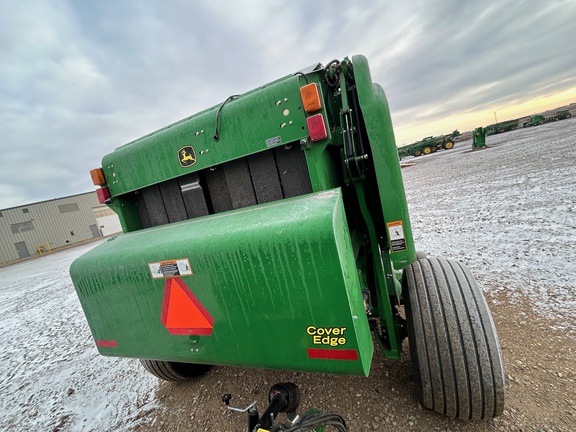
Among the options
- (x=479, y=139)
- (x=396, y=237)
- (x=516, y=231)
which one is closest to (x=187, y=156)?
(x=396, y=237)

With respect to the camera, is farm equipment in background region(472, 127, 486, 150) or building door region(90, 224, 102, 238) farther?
building door region(90, 224, 102, 238)

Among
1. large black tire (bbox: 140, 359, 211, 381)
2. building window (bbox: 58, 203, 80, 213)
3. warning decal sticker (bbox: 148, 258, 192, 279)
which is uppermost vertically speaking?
building window (bbox: 58, 203, 80, 213)

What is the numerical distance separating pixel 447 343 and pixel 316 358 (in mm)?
780

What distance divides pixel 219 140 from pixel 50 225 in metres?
37.3

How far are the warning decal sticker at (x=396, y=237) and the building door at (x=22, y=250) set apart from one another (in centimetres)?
3746

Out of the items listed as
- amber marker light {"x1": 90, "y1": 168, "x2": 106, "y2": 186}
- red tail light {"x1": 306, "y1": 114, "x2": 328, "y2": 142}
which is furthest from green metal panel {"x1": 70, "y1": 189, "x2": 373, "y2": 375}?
amber marker light {"x1": 90, "y1": 168, "x2": 106, "y2": 186}

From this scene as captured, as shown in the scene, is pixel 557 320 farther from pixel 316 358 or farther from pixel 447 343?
pixel 316 358

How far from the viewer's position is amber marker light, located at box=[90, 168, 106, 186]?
2.09 m

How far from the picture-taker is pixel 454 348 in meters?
1.47

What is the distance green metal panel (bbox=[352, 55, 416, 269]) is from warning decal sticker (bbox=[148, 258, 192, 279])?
1216 mm

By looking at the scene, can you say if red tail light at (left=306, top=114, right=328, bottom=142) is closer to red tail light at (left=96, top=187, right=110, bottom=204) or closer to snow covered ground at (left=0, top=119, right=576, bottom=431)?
red tail light at (left=96, top=187, right=110, bottom=204)

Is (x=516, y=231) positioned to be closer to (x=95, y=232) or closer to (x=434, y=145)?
(x=434, y=145)

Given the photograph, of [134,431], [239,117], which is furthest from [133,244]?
[134,431]

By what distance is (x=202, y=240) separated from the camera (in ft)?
4.40
